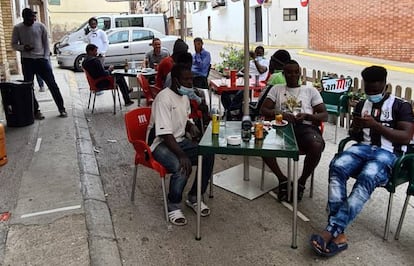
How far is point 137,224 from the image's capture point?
3.63 metres

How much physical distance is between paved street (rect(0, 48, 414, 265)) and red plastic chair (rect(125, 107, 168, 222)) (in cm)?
36

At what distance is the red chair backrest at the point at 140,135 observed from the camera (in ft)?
11.9

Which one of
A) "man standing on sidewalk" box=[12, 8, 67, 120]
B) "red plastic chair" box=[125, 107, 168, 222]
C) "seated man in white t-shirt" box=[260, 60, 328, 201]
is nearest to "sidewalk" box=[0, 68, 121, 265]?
"red plastic chair" box=[125, 107, 168, 222]

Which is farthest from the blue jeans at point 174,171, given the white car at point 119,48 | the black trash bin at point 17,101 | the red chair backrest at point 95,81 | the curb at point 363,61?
the curb at point 363,61

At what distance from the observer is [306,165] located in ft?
13.0

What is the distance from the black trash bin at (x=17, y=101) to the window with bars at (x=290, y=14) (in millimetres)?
23355

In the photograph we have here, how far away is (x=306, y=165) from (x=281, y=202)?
1.41 feet

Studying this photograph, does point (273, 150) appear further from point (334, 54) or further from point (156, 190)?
point (334, 54)

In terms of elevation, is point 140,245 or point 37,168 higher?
point 37,168

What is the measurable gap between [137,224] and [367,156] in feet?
6.41

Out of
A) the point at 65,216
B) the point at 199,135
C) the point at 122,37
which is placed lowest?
the point at 65,216

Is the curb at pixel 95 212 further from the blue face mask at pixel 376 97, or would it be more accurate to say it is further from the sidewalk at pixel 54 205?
the blue face mask at pixel 376 97

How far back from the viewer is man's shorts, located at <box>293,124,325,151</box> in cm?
395

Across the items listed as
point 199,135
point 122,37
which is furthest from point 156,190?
point 122,37
